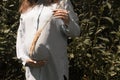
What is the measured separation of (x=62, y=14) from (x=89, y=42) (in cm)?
185

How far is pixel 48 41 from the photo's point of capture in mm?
3668

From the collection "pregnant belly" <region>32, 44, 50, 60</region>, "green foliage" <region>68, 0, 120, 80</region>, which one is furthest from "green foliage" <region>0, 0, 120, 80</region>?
"pregnant belly" <region>32, 44, 50, 60</region>

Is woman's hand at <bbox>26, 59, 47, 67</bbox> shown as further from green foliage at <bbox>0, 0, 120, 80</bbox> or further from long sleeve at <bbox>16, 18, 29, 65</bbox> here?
green foliage at <bbox>0, 0, 120, 80</bbox>

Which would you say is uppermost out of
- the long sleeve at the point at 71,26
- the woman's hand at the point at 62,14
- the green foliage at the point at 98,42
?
the woman's hand at the point at 62,14

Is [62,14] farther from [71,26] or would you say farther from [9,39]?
[9,39]

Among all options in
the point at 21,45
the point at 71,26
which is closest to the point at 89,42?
the point at 21,45

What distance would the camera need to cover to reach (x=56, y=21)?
11.9ft

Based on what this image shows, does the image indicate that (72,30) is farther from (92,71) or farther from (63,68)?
(92,71)

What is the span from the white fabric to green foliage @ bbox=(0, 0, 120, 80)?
1568mm

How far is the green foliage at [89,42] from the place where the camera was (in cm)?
536

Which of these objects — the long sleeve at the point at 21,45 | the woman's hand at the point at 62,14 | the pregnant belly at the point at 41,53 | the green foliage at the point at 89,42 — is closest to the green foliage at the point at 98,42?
the green foliage at the point at 89,42

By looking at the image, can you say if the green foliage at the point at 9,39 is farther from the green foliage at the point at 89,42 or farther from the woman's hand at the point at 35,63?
the woman's hand at the point at 35,63

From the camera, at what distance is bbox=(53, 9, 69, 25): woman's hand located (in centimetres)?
355

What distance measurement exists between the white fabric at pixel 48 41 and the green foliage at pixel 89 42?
61.7 inches
